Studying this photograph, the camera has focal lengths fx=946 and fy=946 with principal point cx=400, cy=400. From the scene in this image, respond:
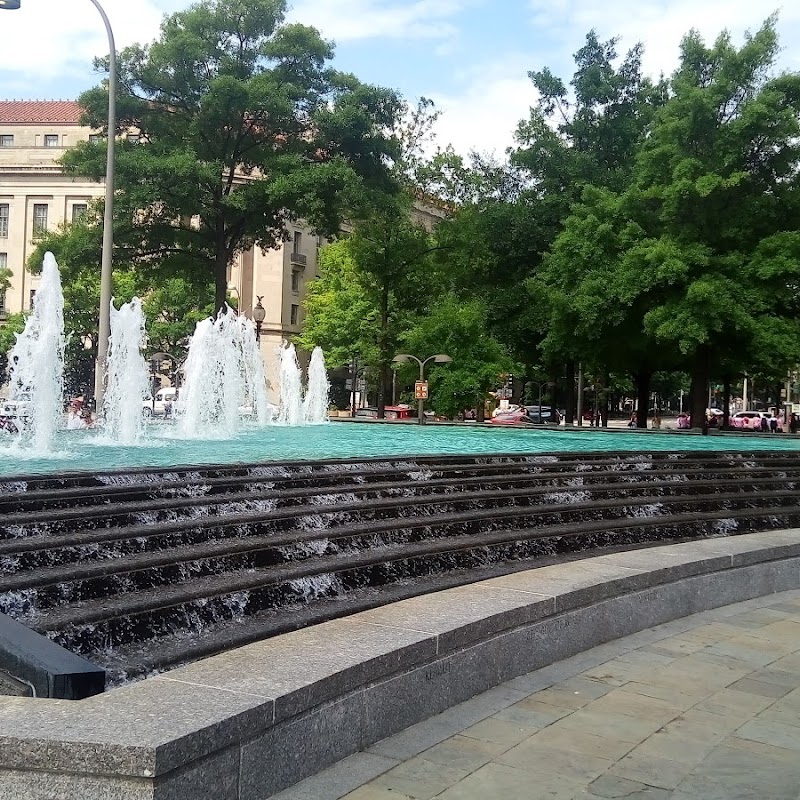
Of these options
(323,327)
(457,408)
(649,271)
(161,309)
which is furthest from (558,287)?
(161,309)

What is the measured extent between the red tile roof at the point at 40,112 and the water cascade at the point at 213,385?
179 feet

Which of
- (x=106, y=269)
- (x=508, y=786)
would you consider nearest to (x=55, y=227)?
(x=106, y=269)

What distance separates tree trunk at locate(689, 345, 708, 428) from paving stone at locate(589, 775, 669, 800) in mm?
31436

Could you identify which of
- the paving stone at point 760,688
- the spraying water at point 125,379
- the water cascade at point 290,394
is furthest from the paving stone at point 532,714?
the water cascade at point 290,394

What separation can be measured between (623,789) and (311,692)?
4.87ft

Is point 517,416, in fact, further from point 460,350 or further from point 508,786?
point 508,786

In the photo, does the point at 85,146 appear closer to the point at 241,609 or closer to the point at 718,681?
the point at 241,609

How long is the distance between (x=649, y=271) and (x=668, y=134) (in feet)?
16.7

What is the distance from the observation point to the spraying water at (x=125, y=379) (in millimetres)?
19484

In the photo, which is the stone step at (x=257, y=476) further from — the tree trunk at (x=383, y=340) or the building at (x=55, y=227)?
the building at (x=55, y=227)

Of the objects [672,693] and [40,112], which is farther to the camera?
[40,112]

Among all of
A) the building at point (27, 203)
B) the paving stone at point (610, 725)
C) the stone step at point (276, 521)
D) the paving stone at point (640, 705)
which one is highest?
the building at point (27, 203)

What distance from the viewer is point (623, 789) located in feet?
14.1

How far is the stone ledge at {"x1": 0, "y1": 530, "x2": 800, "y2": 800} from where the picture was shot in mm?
3393
